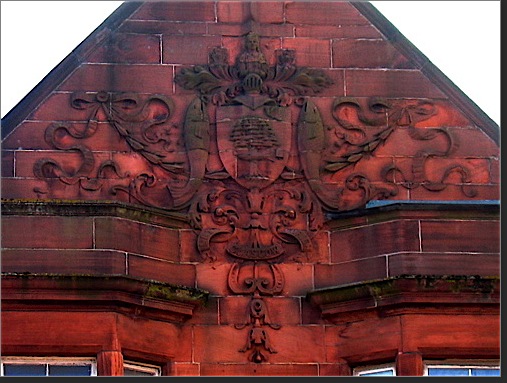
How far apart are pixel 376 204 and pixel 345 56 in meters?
1.74

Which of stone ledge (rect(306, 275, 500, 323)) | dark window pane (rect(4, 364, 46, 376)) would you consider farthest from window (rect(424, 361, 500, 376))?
dark window pane (rect(4, 364, 46, 376))

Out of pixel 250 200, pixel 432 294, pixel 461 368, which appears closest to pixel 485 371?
pixel 461 368


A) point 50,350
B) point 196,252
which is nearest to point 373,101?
point 196,252

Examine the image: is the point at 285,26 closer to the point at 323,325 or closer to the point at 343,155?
the point at 343,155

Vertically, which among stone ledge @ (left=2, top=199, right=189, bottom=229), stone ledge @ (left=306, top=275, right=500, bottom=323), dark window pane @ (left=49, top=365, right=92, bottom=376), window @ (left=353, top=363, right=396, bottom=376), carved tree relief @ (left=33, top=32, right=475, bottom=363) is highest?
carved tree relief @ (left=33, top=32, right=475, bottom=363)

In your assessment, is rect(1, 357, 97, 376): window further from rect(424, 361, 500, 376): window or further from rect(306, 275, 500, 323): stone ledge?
rect(424, 361, 500, 376): window

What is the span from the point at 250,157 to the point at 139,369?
2454 mm

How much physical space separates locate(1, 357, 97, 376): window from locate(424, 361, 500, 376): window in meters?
3.20

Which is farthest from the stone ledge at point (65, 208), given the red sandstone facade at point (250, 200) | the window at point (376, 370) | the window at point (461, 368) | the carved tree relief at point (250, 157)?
the window at point (461, 368)

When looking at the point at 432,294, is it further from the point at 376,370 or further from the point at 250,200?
the point at 250,200

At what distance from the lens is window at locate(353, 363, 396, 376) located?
26.1 m

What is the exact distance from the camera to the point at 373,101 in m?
27.4

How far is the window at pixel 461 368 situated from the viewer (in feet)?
85.3

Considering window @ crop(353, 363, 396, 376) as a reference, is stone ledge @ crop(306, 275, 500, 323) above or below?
above
